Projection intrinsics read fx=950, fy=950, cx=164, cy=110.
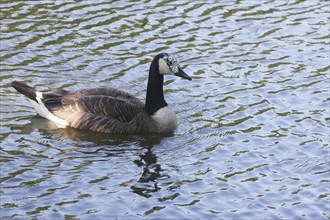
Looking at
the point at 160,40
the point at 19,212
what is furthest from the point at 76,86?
the point at 19,212

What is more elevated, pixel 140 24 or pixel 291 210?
pixel 140 24

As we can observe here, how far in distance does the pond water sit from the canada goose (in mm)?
260

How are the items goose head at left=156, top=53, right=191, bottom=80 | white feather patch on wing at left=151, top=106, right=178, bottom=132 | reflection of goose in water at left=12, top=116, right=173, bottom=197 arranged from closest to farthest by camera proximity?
reflection of goose in water at left=12, top=116, right=173, bottom=197, white feather patch on wing at left=151, top=106, right=178, bottom=132, goose head at left=156, top=53, right=191, bottom=80

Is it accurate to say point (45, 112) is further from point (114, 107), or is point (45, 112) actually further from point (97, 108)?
point (114, 107)

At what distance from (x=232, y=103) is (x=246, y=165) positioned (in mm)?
2931

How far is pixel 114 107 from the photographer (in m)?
18.4

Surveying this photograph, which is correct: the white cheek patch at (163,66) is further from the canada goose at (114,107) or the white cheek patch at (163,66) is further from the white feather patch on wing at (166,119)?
the white feather patch on wing at (166,119)

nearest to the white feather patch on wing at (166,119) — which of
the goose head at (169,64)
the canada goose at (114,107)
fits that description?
the canada goose at (114,107)

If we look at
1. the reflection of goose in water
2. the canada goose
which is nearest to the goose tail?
the canada goose

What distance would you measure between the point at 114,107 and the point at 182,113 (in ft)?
5.03

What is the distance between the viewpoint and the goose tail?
61.0 ft

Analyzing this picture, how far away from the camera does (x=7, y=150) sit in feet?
55.4

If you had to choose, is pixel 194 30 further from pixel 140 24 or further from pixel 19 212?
pixel 19 212

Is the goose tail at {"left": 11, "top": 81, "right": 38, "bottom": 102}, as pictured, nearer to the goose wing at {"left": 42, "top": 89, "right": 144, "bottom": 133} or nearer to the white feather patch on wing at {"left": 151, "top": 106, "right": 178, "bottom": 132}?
the goose wing at {"left": 42, "top": 89, "right": 144, "bottom": 133}
